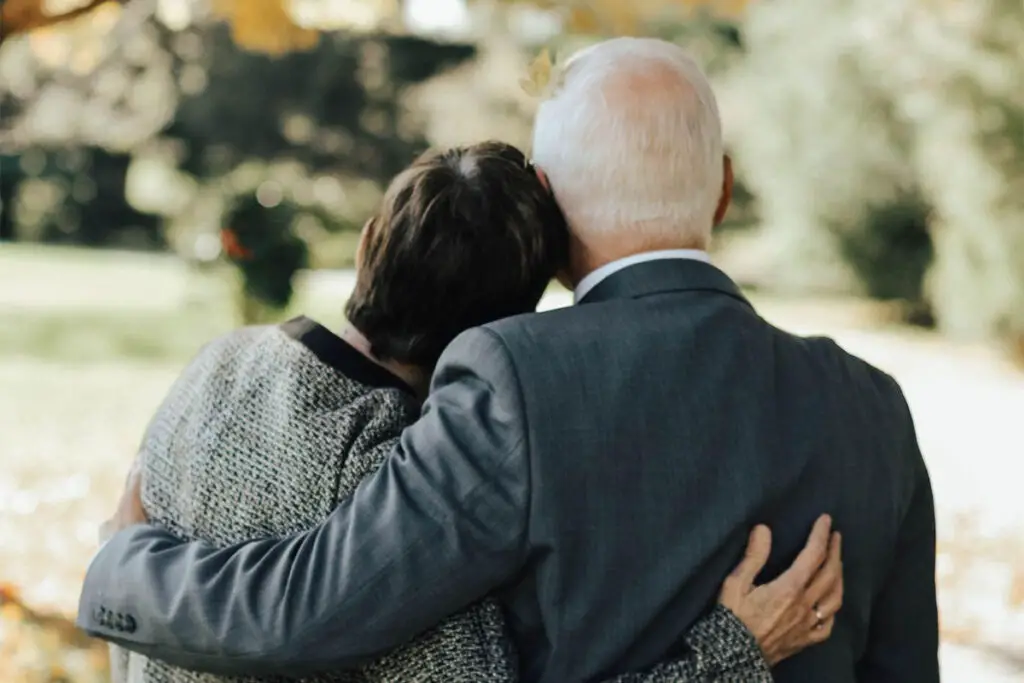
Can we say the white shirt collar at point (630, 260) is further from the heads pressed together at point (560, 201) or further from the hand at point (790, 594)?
the hand at point (790, 594)

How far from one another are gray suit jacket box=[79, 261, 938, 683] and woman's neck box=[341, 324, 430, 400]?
19cm

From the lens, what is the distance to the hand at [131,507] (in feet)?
5.50

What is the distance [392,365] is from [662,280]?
14.8 inches

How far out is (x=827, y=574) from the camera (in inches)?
59.4

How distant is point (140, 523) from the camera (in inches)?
65.1

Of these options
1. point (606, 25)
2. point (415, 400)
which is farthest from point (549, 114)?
point (606, 25)

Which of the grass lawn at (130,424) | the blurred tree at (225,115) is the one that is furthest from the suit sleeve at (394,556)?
the blurred tree at (225,115)

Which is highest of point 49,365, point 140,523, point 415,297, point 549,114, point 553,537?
point 549,114

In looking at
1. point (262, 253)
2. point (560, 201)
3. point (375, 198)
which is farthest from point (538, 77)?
point (375, 198)

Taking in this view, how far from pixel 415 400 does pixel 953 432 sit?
820cm

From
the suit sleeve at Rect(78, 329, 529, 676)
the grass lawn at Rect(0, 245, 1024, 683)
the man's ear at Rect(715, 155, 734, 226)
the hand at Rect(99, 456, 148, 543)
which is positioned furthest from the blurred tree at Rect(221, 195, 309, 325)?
the suit sleeve at Rect(78, 329, 529, 676)

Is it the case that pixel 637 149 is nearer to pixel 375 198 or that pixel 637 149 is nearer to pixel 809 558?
pixel 809 558

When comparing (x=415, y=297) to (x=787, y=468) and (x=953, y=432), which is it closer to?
(x=787, y=468)

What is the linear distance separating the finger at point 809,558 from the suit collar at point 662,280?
304 millimetres
